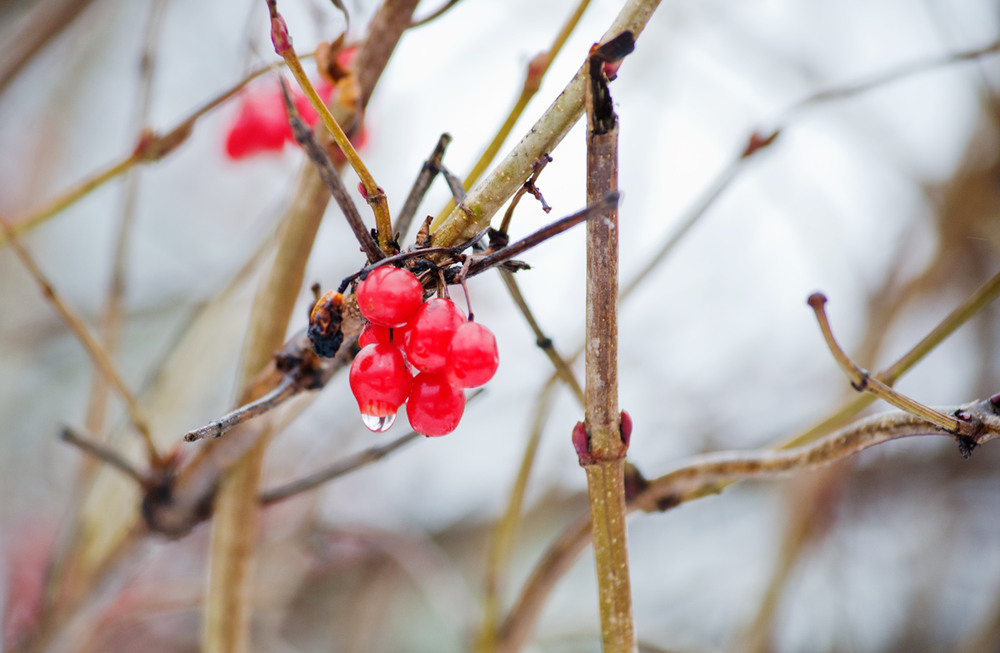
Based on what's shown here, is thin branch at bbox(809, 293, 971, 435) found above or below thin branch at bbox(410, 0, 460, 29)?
below

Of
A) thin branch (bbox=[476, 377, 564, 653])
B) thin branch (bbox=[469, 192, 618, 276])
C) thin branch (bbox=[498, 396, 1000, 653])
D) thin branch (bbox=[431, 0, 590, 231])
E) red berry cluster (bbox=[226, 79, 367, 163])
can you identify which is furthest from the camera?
red berry cluster (bbox=[226, 79, 367, 163])

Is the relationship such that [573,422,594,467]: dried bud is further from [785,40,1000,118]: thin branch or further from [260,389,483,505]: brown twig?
[785,40,1000,118]: thin branch

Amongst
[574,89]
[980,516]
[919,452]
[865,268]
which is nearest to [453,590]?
[574,89]

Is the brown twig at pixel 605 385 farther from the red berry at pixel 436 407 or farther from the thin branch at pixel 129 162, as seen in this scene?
the thin branch at pixel 129 162

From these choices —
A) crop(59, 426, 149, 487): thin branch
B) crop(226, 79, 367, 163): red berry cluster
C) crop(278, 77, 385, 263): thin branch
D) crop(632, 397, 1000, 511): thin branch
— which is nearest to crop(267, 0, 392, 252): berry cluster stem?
crop(278, 77, 385, 263): thin branch

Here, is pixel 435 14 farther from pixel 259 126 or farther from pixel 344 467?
pixel 259 126
